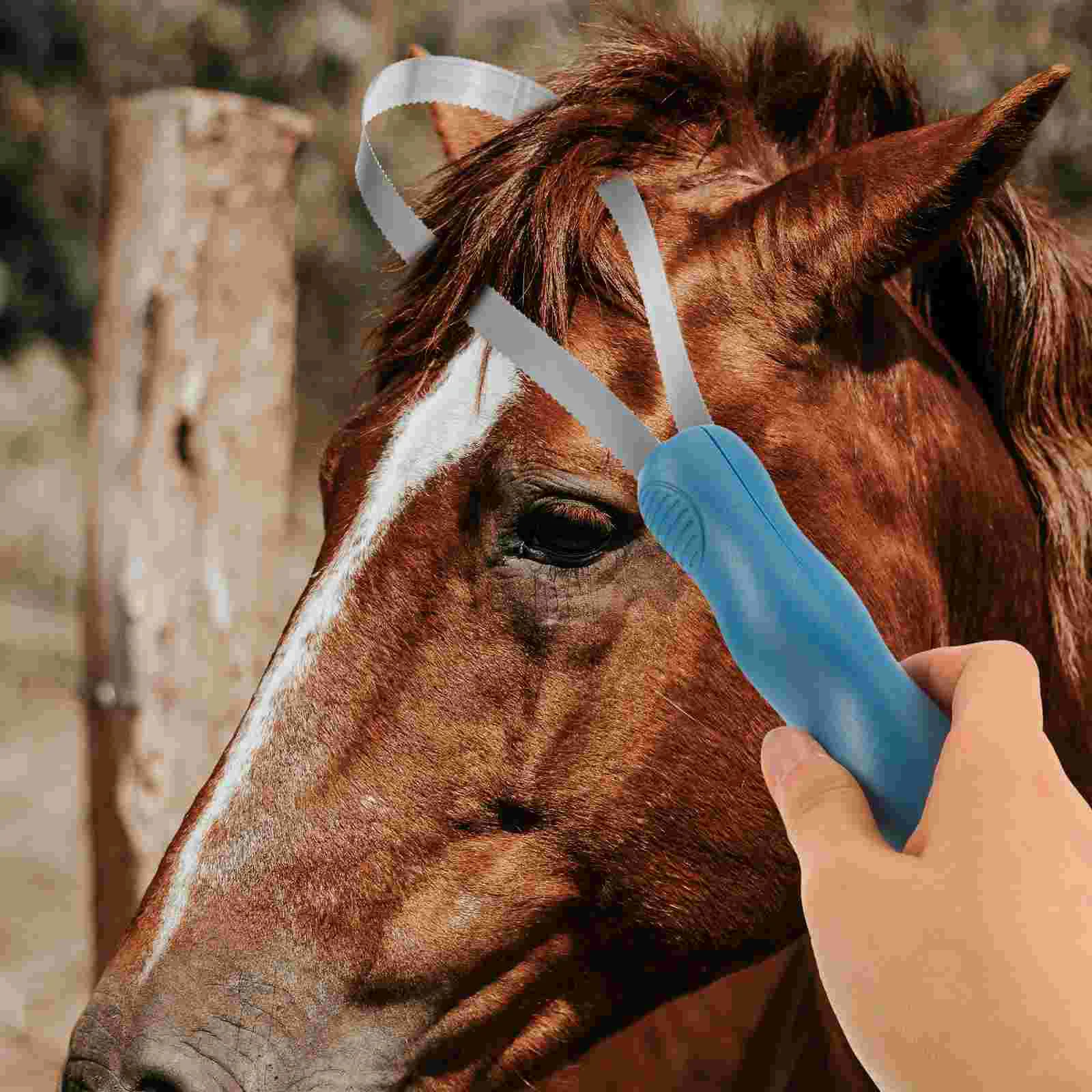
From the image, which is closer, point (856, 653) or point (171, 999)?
point (856, 653)

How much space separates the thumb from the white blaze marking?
0.51m

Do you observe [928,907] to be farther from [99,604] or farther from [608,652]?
[99,604]

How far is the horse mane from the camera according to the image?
1351 millimetres

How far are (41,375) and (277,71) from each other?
373cm

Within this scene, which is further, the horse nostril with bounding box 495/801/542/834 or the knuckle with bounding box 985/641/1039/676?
the horse nostril with bounding box 495/801/542/834

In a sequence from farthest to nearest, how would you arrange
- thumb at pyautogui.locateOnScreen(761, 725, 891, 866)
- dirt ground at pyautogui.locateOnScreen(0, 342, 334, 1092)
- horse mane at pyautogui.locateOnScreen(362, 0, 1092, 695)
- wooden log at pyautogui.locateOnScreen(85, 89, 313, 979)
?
dirt ground at pyautogui.locateOnScreen(0, 342, 334, 1092)
wooden log at pyautogui.locateOnScreen(85, 89, 313, 979)
horse mane at pyautogui.locateOnScreen(362, 0, 1092, 695)
thumb at pyautogui.locateOnScreen(761, 725, 891, 866)

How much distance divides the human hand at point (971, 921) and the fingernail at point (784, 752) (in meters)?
0.08

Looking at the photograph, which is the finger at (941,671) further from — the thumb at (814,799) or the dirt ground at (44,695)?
the dirt ground at (44,695)

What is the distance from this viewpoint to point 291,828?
122cm

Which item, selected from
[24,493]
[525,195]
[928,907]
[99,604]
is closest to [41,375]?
[24,493]

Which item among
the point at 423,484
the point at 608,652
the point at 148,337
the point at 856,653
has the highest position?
the point at 856,653

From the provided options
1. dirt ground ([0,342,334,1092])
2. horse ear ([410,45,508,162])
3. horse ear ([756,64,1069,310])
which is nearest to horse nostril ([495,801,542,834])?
horse ear ([756,64,1069,310])

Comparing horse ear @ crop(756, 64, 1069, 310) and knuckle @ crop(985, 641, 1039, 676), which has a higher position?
Result: horse ear @ crop(756, 64, 1069, 310)

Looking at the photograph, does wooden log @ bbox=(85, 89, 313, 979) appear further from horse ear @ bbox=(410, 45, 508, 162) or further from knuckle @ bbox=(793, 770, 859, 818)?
knuckle @ bbox=(793, 770, 859, 818)
